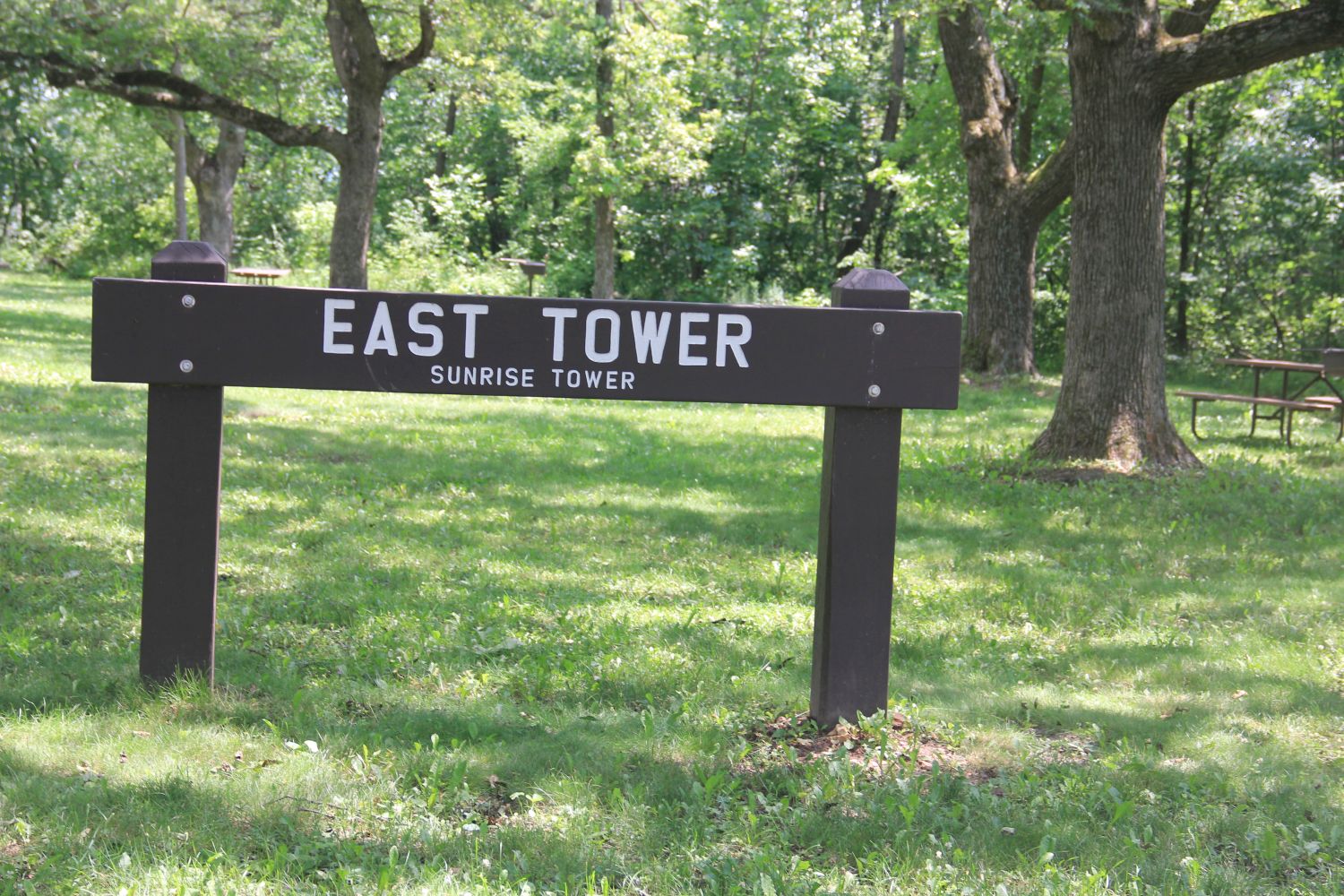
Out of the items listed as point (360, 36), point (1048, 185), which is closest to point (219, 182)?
point (360, 36)

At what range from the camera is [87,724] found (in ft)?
13.5

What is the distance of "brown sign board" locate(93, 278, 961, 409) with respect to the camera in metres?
4.07

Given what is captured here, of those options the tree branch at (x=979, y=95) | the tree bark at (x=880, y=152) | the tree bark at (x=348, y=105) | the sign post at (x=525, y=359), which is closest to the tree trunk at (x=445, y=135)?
the tree bark at (x=880, y=152)

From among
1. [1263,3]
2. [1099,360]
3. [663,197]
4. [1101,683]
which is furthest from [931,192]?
[1101,683]

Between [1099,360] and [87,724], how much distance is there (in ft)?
27.4

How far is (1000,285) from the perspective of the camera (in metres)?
17.8

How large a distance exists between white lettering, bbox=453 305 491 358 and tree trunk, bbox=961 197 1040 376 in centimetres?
1425

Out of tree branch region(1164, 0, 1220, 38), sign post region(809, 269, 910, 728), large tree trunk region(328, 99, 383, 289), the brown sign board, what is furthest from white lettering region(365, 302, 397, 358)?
large tree trunk region(328, 99, 383, 289)

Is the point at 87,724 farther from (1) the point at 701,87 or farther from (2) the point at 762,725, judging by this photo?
(1) the point at 701,87

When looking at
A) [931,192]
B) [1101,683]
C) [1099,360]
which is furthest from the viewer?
[931,192]

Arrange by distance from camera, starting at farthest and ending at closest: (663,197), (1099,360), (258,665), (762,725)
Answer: (663,197) < (1099,360) < (258,665) < (762,725)

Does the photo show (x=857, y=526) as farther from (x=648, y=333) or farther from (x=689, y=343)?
(x=648, y=333)

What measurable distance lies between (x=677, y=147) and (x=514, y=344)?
2161 centimetres

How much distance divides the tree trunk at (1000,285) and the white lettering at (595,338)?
1409 centimetres
